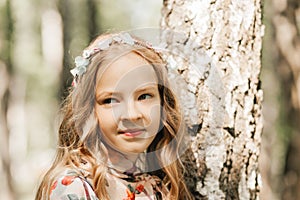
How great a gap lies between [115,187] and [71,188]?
0.71ft

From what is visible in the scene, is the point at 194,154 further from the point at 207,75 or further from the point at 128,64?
the point at 128,64

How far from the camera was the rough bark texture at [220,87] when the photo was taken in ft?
9.51

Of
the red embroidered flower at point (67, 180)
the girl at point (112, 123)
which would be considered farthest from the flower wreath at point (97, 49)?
the red embroidered flower at point (67, 180)

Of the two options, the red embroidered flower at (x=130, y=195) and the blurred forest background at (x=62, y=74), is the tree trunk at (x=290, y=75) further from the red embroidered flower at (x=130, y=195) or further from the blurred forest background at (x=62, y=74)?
the red embroidered flower at (x=130, y=195)

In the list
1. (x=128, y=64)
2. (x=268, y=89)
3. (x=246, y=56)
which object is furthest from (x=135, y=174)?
(x=268, y=89)

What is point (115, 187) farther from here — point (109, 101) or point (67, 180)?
point (109, 101)

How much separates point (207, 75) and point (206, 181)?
0.42 metres

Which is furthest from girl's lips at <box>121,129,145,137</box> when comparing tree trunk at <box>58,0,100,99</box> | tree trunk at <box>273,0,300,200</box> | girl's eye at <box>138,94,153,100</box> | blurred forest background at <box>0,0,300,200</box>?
tree trunk at <box>58,0,100,99</box>

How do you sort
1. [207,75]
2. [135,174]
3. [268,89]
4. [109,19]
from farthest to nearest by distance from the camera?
1. [109,19]
2. [268,89]
3. [207,75]
4. [135,174]

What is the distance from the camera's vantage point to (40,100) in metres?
19.7

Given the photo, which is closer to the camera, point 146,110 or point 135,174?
point 146,110

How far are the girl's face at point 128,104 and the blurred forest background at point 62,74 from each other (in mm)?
3937

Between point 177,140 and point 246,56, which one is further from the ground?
point 246,56

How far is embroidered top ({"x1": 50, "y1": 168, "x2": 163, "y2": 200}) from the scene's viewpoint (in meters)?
2.45
